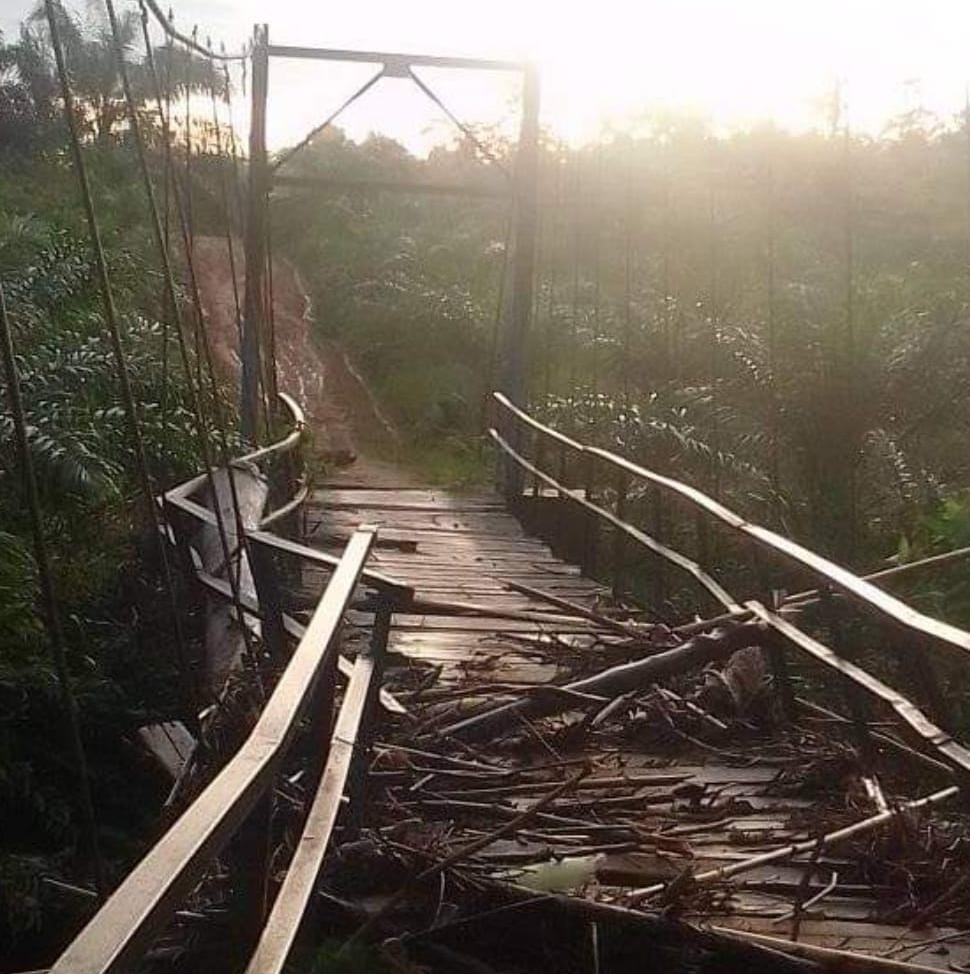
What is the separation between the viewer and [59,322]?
1138 centimetres

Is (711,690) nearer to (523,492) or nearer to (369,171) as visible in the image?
(523,492)

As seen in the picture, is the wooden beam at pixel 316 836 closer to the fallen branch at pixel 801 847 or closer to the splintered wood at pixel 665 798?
the splintered wood at pixel 665 798

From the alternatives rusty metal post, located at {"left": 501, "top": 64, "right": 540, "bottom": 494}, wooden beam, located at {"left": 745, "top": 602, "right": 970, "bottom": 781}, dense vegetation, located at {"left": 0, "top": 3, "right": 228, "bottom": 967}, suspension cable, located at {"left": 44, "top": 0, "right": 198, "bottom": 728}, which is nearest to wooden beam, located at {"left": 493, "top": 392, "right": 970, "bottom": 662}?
wooden beam, located at {"left": 745, "top": 602, "right": 970, "bottom": 781}

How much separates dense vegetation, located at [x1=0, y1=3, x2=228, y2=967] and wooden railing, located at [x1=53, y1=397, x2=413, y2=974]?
0.70m

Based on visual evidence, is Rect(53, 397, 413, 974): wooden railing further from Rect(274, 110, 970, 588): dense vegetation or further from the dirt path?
the dirt path

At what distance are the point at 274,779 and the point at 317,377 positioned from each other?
17897 millimetres

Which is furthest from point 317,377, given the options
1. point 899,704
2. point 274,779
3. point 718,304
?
point 274,779

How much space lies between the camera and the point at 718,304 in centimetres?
1588

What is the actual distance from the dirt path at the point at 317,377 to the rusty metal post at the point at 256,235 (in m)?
3.55

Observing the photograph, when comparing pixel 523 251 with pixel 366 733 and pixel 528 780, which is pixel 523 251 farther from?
pixel 366 733

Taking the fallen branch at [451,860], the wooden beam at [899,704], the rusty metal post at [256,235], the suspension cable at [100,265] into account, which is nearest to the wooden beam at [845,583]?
the wooden beam at [899,704]

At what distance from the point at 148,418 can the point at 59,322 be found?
3555 millimetres

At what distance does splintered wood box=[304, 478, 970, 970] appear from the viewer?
282cm

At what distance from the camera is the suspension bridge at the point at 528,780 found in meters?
2.12
